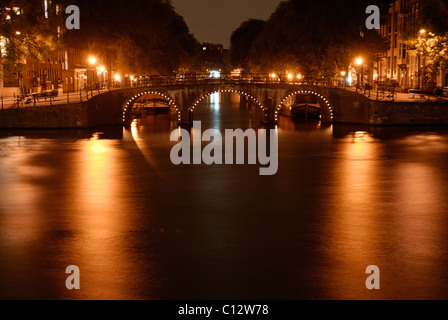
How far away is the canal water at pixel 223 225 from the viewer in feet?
55.6

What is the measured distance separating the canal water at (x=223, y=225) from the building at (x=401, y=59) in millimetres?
31717

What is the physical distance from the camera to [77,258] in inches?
744

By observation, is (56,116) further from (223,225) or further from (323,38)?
(223,225)

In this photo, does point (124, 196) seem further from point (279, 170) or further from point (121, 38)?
point (121, 38)

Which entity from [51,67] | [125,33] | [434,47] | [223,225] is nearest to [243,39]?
[51,67]

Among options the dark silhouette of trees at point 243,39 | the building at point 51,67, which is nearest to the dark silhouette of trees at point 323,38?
the building at point 51,67

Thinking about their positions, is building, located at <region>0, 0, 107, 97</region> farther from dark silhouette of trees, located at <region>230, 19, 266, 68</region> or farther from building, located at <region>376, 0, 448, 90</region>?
dark silhouette of trees, located at <region>230, 19, 266, 68</region>

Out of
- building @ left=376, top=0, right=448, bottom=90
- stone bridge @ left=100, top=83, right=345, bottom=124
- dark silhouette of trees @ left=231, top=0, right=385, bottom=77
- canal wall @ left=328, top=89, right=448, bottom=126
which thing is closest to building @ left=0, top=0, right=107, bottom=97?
stone bridge @ left=100, top=83, right=345, bottom=124

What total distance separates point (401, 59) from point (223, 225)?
65.7 metres

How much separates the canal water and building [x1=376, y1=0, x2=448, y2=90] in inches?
1249

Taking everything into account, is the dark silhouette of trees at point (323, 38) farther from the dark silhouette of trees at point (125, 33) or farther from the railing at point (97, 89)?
the dark silhouette of trees at point (125, 33)

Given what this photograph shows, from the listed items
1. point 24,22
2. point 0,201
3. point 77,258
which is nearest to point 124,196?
point 0,201

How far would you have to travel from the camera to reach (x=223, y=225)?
23.1 meters

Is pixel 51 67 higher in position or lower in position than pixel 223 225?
higher
